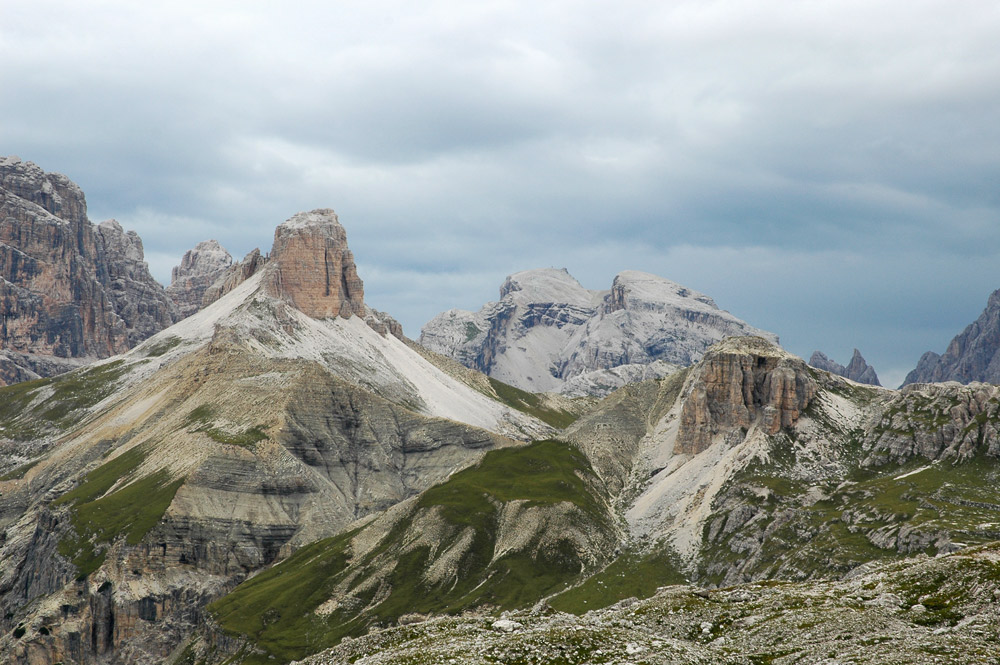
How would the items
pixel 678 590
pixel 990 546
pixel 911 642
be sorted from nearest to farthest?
pixel 911 642 < pixel 990 546 < pixel 678 590

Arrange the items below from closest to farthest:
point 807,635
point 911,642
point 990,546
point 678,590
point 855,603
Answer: point 911,642, point 807,635, point 855,603, point 990,546, point 678,590

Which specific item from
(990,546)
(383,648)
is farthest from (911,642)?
(383,648)

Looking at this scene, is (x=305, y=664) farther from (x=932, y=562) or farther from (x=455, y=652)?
(x=932, y=562)

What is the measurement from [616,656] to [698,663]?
6.40 meters

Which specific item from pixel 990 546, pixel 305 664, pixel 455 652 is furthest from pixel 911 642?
pixel 305 664

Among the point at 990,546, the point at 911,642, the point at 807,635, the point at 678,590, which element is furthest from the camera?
the point at 678,590

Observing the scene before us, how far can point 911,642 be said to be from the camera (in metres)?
81.3

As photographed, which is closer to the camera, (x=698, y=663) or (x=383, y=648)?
(x=698, y=663)

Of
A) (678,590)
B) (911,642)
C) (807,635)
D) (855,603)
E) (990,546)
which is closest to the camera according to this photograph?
(911,642)

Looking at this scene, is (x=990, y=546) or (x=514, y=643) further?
(x=990, y=546)

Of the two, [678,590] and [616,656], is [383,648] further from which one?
[678,590]

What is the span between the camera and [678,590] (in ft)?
373

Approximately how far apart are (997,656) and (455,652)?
4024 cm

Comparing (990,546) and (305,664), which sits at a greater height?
(990,546)
